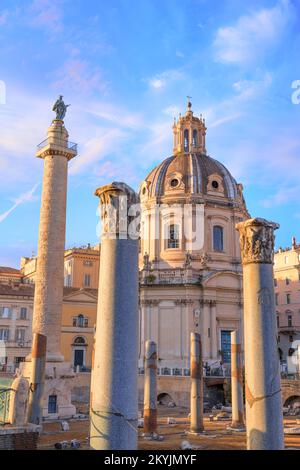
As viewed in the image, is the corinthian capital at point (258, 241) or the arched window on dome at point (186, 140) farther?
the arched window on dome at point (186, 140)

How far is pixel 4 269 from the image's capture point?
6769 centimetres

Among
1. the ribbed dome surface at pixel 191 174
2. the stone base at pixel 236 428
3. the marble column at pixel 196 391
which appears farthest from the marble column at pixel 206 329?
the marble column at pixel 196 391

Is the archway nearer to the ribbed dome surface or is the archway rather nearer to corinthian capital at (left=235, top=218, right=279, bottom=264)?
the ribbed dome surface

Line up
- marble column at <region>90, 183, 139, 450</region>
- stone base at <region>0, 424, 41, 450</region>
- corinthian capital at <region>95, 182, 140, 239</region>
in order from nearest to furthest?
1. marble column at <region>90, 183, 139, 450</region>
2. corinthian capital at <region>95, 182, 140, 239</region>
3. stone base at <region>0, 424, 41, 450</region>

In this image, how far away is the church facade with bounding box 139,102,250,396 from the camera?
132 ft

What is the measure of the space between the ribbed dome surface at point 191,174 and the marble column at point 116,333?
3564 centimetres

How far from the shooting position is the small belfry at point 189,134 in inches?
1956

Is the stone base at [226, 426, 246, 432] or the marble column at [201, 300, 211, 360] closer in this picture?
the stone base at [226, 426, 246, 432]

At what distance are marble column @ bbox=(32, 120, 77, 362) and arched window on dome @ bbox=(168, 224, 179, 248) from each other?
55.5 feet

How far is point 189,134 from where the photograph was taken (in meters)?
50.2

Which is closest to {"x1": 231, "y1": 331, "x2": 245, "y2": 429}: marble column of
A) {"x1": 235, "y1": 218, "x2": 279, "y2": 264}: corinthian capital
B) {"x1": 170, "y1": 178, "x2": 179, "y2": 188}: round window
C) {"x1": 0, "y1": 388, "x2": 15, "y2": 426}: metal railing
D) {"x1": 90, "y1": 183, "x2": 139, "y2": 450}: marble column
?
{"x1": 0, "y1": 388, "x2": 15, "y2": 426}: metal railing

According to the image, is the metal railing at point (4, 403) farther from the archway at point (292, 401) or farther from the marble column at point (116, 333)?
the archway at point (292, 401)

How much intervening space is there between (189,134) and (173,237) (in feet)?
40.5

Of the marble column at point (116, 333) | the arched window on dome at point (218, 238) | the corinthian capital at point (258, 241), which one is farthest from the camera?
the arched window on dome at point (218, 238)
